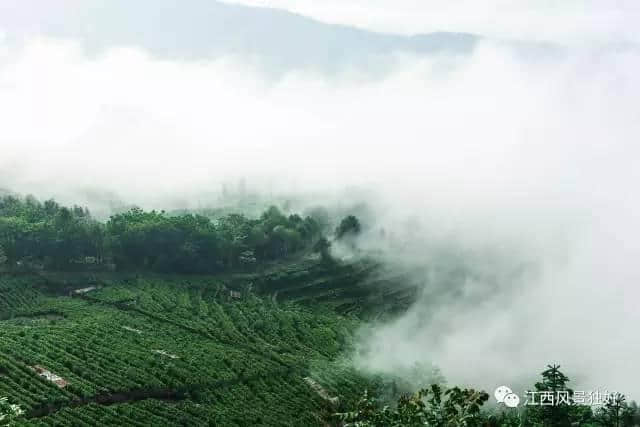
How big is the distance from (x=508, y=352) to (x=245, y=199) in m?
65.9

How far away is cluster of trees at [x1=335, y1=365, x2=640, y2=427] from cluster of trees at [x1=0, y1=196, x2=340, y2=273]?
3857 centimetres

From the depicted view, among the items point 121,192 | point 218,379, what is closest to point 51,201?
point 121,192

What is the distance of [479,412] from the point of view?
19.1 meters

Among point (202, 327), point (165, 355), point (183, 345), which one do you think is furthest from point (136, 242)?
point (165, 355)

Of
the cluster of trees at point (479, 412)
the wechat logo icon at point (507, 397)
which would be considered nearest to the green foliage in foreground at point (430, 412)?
the cluster of trees at point (479, 412)

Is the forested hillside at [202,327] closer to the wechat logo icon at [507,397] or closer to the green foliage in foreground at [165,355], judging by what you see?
the green foliage in foreground at [165,355]

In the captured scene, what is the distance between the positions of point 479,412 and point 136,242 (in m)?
68.2

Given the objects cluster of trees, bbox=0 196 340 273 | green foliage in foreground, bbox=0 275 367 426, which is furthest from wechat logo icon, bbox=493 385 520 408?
cluster of trees, bbox=0 196 340 273

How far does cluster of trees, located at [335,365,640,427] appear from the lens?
1553 cm

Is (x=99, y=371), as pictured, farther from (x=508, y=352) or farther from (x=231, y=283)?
(x=508, y=352)

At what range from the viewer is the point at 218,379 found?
53.2m

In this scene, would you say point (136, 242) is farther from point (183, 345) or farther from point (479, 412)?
point (479, 412)

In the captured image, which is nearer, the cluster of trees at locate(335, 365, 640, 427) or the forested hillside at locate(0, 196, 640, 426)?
the cluster of trees at locate(335, 365, 640, 427)

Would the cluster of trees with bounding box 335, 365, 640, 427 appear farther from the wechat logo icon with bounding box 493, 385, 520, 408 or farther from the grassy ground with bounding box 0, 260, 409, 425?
the grassy ground with bounding box 0, 260, 409, 425
